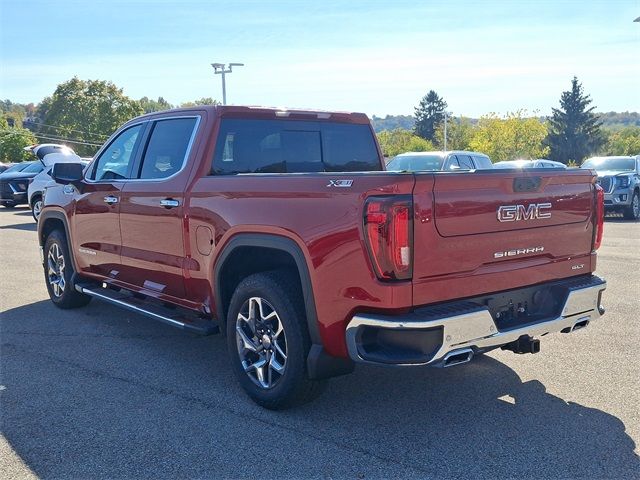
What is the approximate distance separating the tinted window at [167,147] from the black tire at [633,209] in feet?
48.1

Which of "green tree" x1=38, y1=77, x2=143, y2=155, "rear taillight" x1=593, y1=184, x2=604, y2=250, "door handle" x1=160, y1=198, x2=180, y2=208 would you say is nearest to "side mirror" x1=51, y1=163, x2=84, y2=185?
"door handle" x1=160, y1=198, x2=180, y2=208

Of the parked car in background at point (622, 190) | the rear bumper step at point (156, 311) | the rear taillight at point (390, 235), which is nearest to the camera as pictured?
the rear taillight at point (390, 235)

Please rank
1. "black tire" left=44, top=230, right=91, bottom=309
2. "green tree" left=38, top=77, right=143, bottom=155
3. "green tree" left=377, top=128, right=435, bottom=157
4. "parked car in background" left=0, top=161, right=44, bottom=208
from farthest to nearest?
1. "green tree" left=38, top=77, right=143, bottom=155
2. "green tree" left=377, top=128, right=435, bottom=157
3. "parked car in background" left=0, top=161, right=44, bottom=208
4. "black tire" left=44, top=230, right=91, bottom=309

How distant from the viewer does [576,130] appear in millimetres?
81938

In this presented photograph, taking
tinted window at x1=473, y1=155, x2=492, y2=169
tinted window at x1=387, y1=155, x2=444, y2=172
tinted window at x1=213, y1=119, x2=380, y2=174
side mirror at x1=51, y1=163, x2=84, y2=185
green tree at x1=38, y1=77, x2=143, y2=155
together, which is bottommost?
tinted window at x1=473, y1=155, x2=492, y2=169

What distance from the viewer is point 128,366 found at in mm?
5117

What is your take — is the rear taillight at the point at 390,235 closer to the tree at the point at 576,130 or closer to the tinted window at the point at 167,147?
the tinted window at the point at 167,147

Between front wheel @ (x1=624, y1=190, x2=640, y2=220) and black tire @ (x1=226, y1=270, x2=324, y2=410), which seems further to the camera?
front wheel @ (x1=624, y1=190, x2=640, y2=220)

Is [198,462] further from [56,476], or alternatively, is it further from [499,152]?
[499,152]

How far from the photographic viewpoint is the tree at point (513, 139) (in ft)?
241

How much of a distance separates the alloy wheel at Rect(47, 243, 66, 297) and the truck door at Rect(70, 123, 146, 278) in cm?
57

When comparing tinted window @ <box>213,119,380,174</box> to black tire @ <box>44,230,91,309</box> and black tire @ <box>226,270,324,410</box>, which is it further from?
black tire @ <box>44,230,91,309</box>

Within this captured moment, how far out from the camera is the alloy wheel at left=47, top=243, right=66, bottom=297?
275 inches

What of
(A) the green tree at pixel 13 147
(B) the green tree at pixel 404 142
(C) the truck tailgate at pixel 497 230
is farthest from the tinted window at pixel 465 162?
(A) the green tree at pixel 13 147
